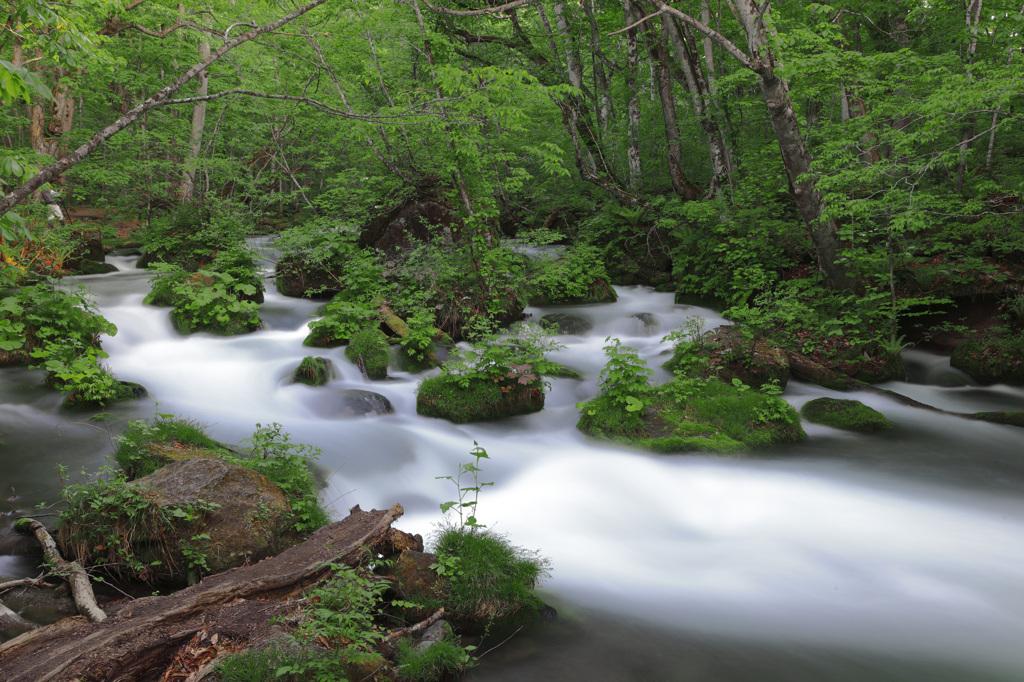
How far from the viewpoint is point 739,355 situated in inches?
333

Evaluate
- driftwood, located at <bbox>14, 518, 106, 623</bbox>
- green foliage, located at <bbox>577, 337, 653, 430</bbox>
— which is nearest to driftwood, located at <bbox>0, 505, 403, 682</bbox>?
driftwood, located at <bbox>14, 518, 106, 623</bbox>

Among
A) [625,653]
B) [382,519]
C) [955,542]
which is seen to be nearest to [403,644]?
[382,519]

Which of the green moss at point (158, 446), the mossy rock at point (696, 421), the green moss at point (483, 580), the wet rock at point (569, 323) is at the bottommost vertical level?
the mossy rock at point (696, 421)

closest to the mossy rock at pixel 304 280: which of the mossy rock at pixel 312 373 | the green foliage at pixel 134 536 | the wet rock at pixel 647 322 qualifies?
the mossy rock at pixel 312 373

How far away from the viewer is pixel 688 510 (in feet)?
18.9

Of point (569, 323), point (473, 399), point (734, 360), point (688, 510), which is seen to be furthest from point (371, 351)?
point (734, 360)

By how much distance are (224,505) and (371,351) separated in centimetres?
450

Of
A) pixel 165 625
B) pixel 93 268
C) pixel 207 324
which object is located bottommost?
pixel 165 625

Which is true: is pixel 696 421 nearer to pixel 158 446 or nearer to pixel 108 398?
pixel 158 446

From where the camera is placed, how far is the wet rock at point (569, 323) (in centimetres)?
1118

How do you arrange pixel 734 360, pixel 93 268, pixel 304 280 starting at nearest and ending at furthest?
1. pixel 734 360
2. pixel 304 280
3. pixel 93 268

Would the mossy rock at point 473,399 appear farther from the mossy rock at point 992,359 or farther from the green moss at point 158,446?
the mossy rock at point 992,359

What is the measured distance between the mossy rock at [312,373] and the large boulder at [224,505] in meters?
3.39

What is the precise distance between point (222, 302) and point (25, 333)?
301cm
